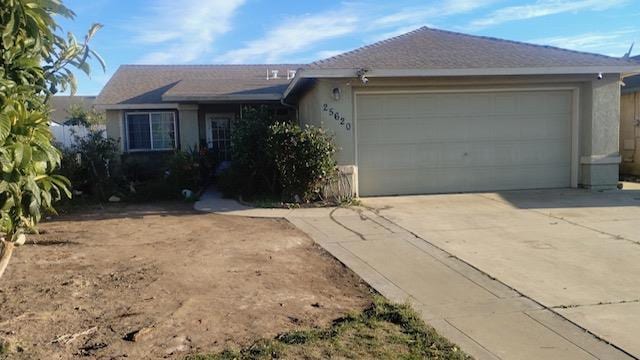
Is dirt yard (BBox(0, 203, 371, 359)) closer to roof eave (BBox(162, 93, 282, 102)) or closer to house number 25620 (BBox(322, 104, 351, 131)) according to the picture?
house number 25620 (BBox(322, 104, 351, 131))

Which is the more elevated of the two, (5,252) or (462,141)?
(462,141)

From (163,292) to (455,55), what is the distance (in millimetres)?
10147

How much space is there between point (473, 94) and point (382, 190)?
3.25 metres

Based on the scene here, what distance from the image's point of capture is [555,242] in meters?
8.22

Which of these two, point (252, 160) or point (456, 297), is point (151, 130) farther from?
point (456, 297)

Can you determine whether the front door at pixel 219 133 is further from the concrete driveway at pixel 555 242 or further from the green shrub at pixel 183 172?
the concrete driveway at pixel 555 242

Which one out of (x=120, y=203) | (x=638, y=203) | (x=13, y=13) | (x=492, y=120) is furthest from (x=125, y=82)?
(x=13, y=13)

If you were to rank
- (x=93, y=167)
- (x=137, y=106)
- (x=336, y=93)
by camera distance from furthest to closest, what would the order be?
(x=137, y=106) → (x=93, y=167) → (x=336, y=93)

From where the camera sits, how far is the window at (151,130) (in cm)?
1975

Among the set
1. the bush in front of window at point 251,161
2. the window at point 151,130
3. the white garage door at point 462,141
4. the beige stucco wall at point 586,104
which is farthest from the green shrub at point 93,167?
the white garage door at point 462,141

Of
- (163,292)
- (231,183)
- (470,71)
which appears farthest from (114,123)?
(163,292)

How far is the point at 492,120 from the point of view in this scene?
1368 cm

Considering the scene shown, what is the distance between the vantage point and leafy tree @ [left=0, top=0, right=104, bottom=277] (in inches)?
121

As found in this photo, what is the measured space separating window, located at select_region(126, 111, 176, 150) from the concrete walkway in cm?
1160
